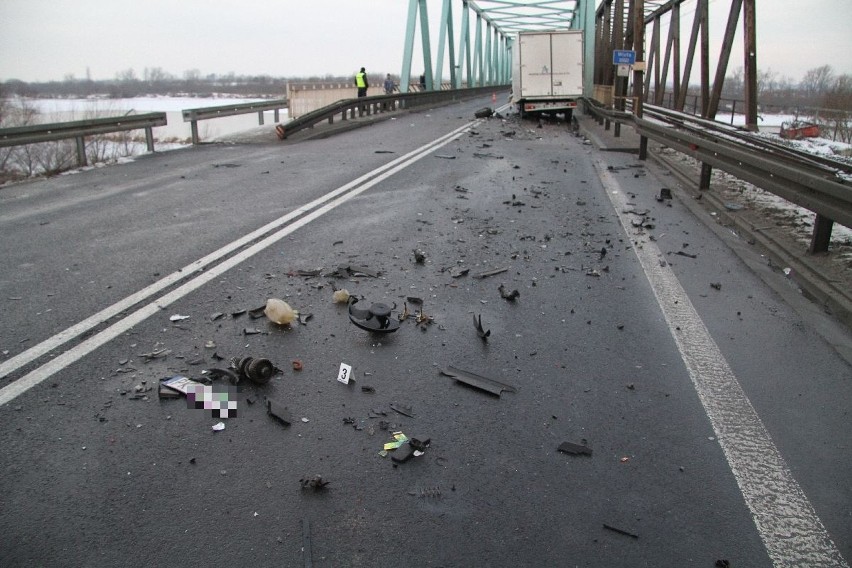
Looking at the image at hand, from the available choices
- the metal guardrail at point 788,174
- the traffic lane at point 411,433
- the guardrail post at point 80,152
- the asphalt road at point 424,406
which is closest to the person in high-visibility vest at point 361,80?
the guardrail post at point 80,152

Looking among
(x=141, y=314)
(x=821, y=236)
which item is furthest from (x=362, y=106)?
(x=141, y=314)

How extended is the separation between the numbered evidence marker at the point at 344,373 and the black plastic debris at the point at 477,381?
0.57m

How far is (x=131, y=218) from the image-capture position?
7.95 meters

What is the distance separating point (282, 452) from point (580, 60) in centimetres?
2653

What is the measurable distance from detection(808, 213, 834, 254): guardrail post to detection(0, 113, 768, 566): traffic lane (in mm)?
1823

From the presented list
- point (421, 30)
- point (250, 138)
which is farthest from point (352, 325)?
point (421, 30)

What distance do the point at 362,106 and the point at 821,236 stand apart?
68.6 feet

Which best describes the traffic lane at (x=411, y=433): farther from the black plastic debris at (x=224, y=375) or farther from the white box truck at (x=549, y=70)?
the white box truck at (x=549, y=70)

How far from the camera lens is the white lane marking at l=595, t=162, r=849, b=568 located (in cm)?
247

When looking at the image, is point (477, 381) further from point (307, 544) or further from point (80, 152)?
point (80, 152)

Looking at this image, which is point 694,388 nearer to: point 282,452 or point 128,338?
point 282,452

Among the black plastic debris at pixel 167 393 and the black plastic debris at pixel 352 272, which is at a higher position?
the black plastic debris at pixel 352 272

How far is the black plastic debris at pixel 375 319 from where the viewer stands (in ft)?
14.7

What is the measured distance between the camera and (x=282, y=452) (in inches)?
120
